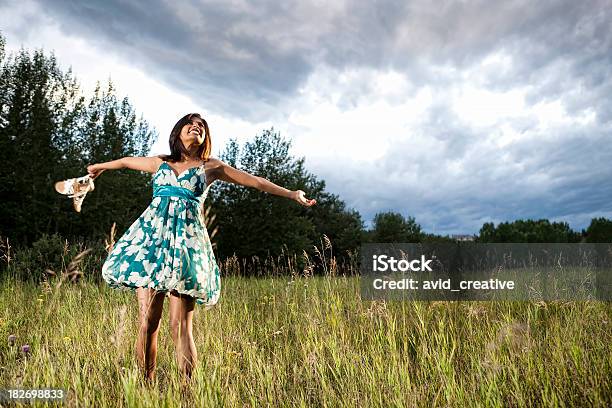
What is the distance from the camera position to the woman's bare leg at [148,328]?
3.35m

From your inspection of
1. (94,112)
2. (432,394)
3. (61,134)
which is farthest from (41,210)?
(432,394)

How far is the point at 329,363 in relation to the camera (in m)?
3.77

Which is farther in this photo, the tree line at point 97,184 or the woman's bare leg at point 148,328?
the tree line at point 97,184

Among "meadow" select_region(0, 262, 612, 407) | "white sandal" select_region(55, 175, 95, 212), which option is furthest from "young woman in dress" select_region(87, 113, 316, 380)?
"white sandal" select_region(55, 175, 95, 212)

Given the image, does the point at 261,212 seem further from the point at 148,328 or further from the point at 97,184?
the point at 148,328

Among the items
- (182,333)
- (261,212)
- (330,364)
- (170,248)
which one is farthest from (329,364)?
(261,212)

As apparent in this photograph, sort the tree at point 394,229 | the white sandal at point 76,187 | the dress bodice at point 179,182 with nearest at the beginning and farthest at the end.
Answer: the dress bodice at point 179,182 → the white sandal at point 76,187 → the tree at point 394,229

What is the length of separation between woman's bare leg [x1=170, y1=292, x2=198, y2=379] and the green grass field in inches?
5.0

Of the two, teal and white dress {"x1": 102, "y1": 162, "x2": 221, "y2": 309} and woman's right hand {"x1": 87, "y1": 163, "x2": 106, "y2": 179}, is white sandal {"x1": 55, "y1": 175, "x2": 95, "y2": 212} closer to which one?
woman's right hand {"x1": 87, "y1": 163, "x2": 106, "y2": 179}

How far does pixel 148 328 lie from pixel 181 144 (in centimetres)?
141

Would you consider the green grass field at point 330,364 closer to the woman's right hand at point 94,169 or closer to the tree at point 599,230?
the woman's right hand at point 94,169

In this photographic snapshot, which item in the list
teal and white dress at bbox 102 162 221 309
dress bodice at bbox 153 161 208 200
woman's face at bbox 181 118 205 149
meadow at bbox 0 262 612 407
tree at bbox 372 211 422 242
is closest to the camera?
meadow at bbox 0 262 612 407

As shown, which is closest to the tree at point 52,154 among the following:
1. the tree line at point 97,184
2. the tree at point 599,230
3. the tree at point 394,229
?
the tree line at point 97,184

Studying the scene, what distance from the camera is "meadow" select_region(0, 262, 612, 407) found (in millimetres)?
2861
